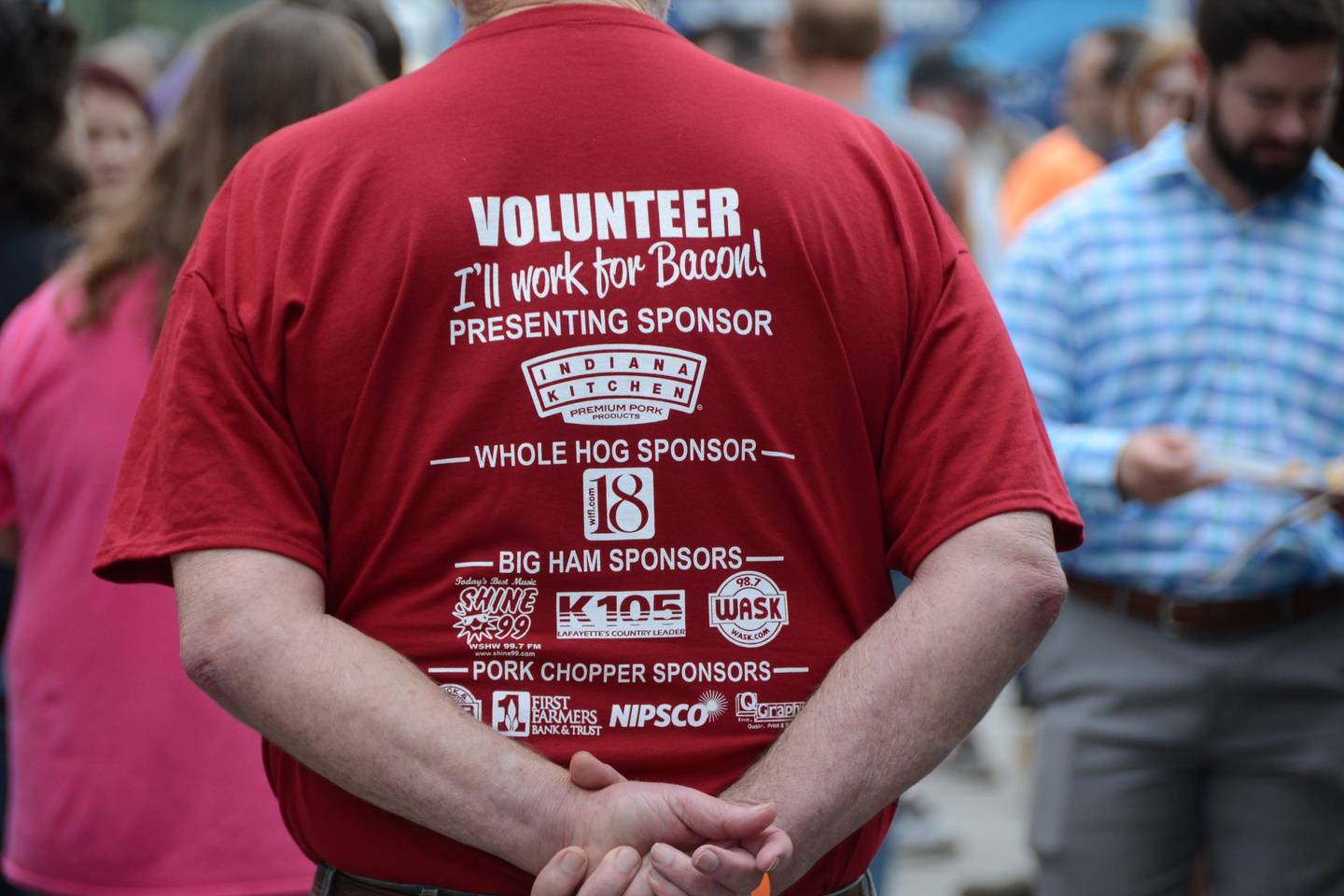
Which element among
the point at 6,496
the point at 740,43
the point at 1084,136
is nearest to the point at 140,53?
the point at 740,43

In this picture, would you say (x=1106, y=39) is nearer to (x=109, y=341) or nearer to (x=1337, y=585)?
(x=1337, y=585)

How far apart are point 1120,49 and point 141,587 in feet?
19.5

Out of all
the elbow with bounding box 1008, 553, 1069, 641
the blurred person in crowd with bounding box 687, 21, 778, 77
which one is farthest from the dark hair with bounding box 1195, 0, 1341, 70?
the blurred person in crowd with bounding box 687, 21, 778, 77

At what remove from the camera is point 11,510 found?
307cm

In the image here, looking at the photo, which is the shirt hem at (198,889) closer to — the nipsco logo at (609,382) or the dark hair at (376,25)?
the nipsco logo at (609,382)

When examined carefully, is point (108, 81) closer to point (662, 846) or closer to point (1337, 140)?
point (1337, 140)

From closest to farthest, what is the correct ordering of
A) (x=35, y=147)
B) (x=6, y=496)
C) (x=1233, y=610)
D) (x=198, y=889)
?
(x=198, y=889), (x=6, y=496), (x=1233, y=610), (x=35, y=147)

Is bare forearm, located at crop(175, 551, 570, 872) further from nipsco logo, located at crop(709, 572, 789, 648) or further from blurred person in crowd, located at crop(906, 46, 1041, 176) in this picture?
blurred person in crowd, located at crop(906, 46, 1041, 176)

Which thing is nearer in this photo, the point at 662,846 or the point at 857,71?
the point at 662,846

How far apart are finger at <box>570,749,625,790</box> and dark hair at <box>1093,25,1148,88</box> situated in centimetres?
596


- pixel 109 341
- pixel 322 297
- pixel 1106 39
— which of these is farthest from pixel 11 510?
pixel 1106 39

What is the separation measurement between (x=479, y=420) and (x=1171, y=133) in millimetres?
2289

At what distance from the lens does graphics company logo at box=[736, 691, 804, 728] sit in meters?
1.79

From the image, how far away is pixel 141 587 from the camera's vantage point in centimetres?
283
